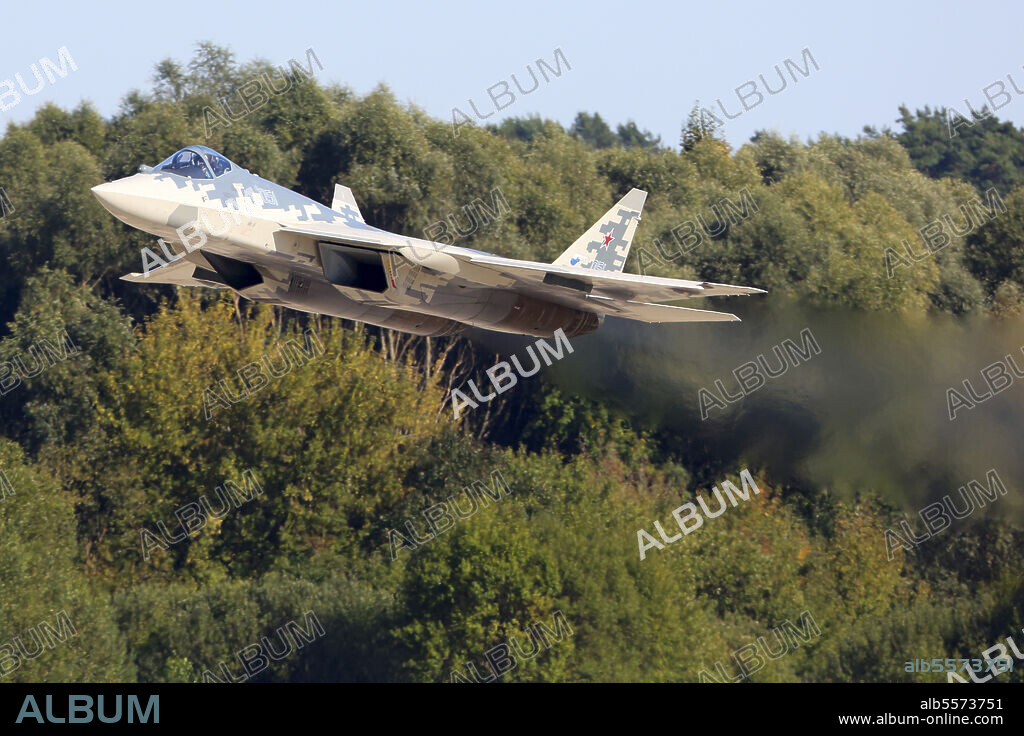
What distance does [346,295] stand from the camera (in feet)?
59.4

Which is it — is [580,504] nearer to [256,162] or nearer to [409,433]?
[409,433]

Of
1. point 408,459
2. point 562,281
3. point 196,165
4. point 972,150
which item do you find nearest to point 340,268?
point 196,165

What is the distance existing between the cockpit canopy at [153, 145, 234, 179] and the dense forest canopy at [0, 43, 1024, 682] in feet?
37.2

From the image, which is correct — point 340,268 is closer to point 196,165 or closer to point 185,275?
point 196,165

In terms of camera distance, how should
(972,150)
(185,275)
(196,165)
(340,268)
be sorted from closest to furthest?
(196,165) < (340,268) < (185,275) < (972,150)

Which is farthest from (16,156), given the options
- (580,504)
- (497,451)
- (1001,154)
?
(1001,154)

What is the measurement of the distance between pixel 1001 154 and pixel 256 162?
48.4 meters

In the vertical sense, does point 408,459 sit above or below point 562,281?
below

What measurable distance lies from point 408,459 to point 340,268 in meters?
20.9

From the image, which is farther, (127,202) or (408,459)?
(408,459)

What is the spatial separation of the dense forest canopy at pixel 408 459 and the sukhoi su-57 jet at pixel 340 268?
7.27 meters

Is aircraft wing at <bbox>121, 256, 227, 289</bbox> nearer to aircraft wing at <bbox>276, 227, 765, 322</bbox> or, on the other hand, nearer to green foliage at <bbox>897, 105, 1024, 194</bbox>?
aircraft wing at <bbox>276, 227, 765, 322</bbox>

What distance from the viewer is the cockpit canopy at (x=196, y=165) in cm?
1716

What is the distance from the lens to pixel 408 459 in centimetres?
3809
